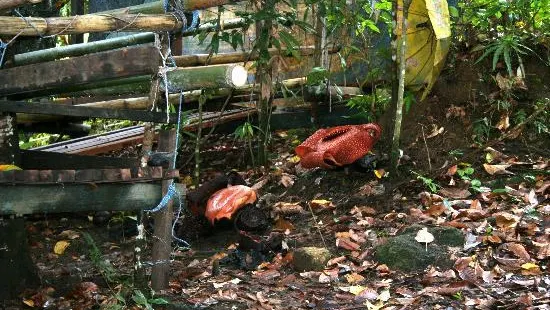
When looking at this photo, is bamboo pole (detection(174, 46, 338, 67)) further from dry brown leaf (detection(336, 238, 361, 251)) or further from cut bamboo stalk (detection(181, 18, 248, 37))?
dry brown leaf (detection(336, 238, 361, 251))

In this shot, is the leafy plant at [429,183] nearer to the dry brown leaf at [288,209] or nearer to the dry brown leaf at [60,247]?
the dry brown leaf at [288,209]

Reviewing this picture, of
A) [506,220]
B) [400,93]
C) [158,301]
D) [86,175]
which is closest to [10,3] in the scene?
[86,175]

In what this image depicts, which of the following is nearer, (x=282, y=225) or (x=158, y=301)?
(x=158, y=301)

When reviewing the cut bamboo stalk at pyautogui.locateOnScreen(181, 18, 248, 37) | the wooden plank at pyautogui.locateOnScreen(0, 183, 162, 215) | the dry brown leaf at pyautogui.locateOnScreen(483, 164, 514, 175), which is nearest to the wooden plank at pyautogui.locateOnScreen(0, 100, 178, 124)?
the wooden plank at pyautogui.locateOnScreen(0, 183, 162, 215)

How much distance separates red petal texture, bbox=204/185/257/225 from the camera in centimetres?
546

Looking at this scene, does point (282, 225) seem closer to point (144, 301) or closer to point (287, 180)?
point (287, 180)

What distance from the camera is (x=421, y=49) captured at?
6.06 meters

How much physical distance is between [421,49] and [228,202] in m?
2.21

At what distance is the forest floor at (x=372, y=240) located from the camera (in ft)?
13.7

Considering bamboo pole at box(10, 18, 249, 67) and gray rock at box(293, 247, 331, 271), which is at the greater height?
bamboo pole at box(10, 18, 249, 67)

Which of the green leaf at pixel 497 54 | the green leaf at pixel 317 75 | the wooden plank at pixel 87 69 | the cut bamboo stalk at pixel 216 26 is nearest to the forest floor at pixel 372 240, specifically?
the green leaf at pixel 497 54

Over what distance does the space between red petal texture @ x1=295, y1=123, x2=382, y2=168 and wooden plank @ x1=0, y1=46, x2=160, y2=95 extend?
7.67 feet

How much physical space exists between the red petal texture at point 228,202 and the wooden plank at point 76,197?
4.26ft

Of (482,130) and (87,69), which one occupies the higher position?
(87,69)
